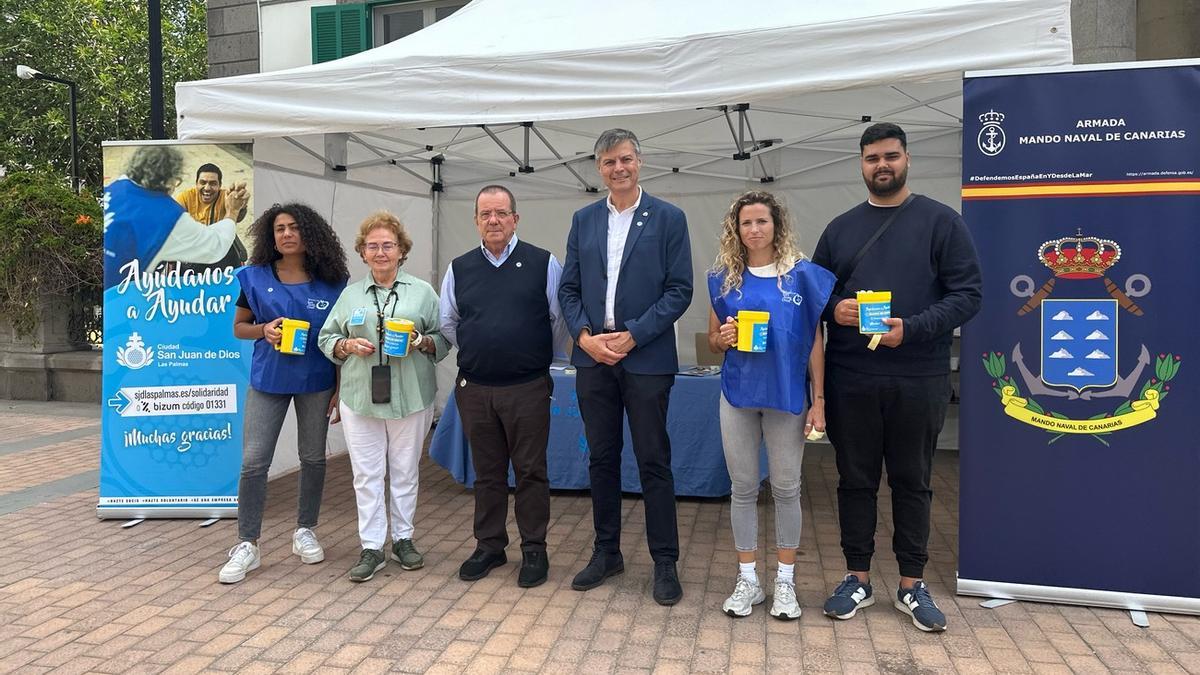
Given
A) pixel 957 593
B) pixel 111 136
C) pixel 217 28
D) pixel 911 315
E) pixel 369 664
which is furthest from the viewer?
pixel 111 136

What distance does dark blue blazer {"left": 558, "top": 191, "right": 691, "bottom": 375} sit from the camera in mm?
3221

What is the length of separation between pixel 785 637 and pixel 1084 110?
2.35m

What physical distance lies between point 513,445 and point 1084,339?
2373 millimetres

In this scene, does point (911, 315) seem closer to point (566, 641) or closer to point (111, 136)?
point (566, 641)

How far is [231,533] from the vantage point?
4.43m

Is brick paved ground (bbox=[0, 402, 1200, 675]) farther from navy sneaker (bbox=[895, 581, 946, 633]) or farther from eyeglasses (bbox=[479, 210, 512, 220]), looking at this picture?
eyeglasses (bbox=[479, 210, 512, 220])

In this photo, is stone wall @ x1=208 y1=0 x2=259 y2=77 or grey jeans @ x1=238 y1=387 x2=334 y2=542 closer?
grey jeans @ x1=238 y1=387 x2=334 y2=542

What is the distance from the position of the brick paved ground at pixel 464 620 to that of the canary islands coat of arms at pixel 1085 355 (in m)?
0.79

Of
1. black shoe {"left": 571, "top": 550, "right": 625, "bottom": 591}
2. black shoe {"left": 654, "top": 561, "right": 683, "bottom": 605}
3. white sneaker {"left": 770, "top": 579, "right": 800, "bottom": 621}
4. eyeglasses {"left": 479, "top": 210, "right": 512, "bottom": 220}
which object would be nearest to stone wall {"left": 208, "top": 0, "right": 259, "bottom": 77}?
eyeglasses {"left": 479, "top": 210, "right": 512, "bottom": 220}

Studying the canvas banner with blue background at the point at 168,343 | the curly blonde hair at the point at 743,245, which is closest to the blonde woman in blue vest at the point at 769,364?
the curly blonde hair at the point at 743,245

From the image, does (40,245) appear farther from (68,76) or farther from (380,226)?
(68,76)

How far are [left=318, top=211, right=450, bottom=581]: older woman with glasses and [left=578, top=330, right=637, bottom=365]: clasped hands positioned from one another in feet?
2.74

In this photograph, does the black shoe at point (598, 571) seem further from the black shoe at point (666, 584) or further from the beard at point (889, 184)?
the beard at point (889, 184)

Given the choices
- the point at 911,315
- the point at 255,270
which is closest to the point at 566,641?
A: the point at 911,315
